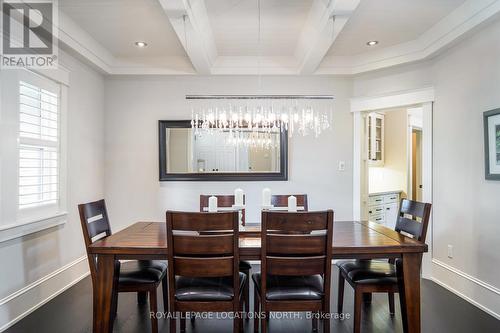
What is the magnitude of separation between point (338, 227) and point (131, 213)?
107 inches

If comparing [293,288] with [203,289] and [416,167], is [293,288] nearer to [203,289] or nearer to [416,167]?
[203,289]

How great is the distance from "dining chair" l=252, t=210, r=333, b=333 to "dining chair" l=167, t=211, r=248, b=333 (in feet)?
0.64

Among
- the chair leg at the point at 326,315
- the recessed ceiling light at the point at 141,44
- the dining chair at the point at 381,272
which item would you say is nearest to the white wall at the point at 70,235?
the recessed ceiling light at the point at 141,44

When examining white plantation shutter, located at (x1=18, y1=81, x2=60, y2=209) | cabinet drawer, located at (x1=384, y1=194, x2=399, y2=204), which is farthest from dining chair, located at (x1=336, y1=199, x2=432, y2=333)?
white plantation shutter, located at (x1=18, y1=81, x2=60, y2=209)

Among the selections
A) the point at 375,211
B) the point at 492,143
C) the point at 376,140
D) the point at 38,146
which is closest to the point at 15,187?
the point at 38,146

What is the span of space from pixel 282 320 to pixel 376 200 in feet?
9.62

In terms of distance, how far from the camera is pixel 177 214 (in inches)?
72.4

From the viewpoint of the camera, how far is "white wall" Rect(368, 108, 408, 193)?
517 cm

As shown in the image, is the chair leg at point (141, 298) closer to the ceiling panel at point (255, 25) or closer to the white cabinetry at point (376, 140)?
the ceiling panel at point (255, 25)

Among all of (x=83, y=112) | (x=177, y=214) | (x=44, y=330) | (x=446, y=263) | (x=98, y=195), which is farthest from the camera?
(x=98, y=195)

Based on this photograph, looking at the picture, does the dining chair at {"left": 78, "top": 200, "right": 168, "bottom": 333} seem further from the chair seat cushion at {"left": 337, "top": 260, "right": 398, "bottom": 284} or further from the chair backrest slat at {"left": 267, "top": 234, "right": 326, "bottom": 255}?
the chair seat cushion at {"left": 337, "top": 260, "right": 398, "bottom": 284}

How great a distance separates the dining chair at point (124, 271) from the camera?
7.22 ft

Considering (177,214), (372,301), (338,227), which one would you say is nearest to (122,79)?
(177,214)

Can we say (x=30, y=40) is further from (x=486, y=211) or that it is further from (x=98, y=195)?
(x=486, y=211)
